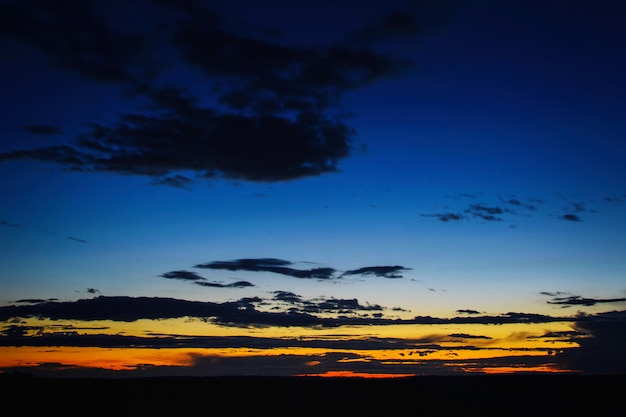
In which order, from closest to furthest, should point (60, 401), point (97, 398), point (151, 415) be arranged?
point (151, 415)
point (60, 401)
point (97, 398)

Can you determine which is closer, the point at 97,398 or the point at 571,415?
the point at 571,415

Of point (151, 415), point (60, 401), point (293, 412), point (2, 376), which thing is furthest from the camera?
point (2, 376)

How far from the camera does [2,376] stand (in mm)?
111938

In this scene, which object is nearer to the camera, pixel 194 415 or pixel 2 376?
pixel 194 415

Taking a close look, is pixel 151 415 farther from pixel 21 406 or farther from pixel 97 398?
pixel 97 398

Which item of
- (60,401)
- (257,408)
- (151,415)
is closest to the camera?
(151,415)

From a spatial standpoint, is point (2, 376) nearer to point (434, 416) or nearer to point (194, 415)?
point (194, 415)

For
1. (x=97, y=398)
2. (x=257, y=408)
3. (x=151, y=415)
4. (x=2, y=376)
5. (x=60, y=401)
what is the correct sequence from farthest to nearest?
(x=2, y=376) < (x=97, y=398) < (x=60, y=401) < (x=257, y=408) < (x=151, y=415)

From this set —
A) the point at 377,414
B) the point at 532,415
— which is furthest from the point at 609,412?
the point at 377,414

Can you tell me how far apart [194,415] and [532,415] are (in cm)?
3135

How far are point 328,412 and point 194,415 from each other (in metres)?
12.5

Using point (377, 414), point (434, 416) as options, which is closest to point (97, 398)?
point (377, 414)

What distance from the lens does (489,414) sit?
5503 cm

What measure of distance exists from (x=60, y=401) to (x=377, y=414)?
122 feet
